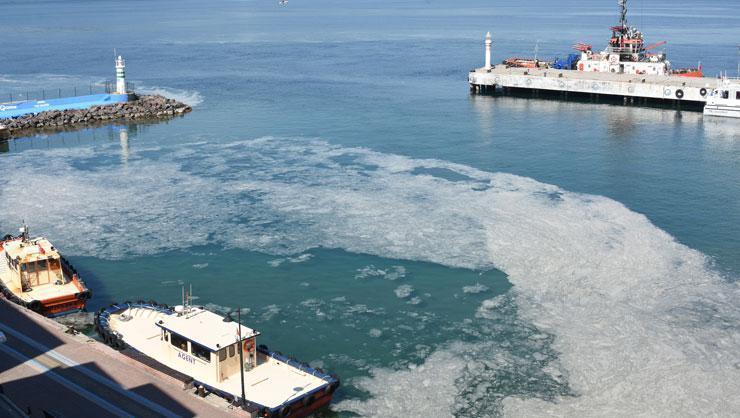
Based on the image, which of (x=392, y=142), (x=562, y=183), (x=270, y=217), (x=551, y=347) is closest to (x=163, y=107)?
(x=392, y=142)

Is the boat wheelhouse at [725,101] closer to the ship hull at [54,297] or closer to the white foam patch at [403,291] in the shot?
the white foam patch at [403,291]

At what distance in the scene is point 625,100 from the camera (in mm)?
98688

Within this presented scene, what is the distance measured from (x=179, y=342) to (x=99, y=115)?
6581cm

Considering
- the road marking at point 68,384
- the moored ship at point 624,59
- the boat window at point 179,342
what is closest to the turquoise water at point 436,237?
the boat window at point 179,342

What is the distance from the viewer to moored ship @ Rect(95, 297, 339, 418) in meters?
29.1

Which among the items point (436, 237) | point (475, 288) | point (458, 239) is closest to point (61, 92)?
point (436, 237)

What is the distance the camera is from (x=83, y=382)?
29422 millimetres

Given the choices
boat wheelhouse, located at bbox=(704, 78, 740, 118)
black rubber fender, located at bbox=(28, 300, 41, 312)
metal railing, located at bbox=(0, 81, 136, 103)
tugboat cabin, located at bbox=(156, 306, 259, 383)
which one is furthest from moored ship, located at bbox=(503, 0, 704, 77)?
tugboat cabin, located at bbox=(156, 306, 259, 383)

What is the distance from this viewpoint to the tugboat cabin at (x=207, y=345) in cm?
2989

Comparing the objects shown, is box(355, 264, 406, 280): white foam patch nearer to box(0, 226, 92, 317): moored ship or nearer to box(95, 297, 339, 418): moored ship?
box(95, 297, 339, 418): moored ship

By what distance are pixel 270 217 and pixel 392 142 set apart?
987 inches

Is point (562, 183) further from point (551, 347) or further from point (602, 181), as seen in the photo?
point (551, 347)

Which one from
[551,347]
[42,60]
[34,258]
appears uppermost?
[42,60]

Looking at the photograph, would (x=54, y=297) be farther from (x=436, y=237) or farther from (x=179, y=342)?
(x=436, y=237)
